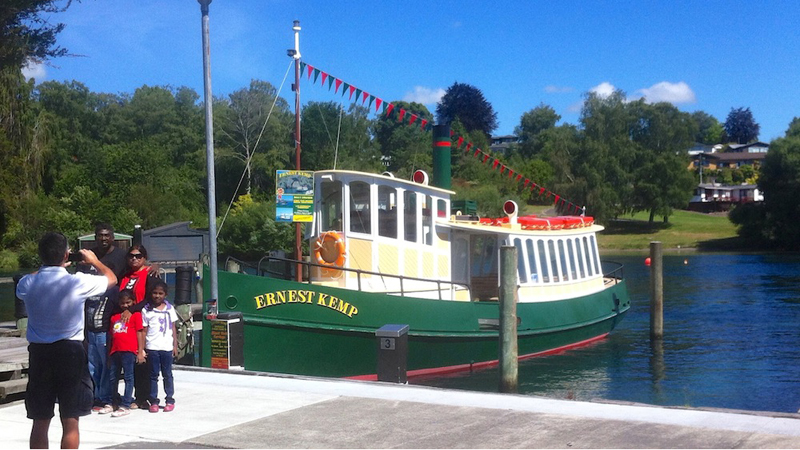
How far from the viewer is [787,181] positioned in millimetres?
66000

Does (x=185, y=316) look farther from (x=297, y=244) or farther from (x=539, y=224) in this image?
(x=539, y=224)

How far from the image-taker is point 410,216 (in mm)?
17469

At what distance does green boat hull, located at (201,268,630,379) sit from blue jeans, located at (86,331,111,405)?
428 centimetres

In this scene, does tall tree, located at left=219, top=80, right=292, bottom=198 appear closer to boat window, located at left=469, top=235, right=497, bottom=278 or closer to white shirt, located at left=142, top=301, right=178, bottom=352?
boat window, located at left=469, top=235, right=497, bottom=278

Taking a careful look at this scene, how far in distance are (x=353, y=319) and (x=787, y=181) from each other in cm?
5915

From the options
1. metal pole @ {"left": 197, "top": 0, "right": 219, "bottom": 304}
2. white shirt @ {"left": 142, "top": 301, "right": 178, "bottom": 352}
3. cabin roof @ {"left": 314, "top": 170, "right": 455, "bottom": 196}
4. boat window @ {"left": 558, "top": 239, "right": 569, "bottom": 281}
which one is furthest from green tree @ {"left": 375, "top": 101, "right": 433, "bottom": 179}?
white shirt @ {"left": 142, "top": 301, "right": 178, "bottom": 352}

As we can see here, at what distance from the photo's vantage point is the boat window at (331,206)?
16.8 metres

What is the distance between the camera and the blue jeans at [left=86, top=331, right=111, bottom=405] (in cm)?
914

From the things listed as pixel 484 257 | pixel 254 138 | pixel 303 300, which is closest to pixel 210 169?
pixel 303 300

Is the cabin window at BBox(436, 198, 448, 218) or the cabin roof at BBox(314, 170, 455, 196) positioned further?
the cabin window at BBox(436, 198, 448, 218)

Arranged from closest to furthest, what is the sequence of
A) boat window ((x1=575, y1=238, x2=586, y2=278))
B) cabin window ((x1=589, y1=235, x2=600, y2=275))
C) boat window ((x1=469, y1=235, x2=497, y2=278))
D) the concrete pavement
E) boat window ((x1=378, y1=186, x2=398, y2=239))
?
the concrete pavement
boat window ((x1=378, y1=186, x2=398, y2=239))
boat window ((x1=469, y1=235, x2=497, y2=278))
boat window ((x1=575, y1=238, x2=586, y2=278))
cabin window ((x1=589, y1=235, x2=600, y2=275))

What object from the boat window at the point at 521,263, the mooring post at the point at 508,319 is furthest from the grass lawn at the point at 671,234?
the mooring post at the point at 508,319

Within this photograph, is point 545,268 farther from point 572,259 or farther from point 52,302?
point 52,302

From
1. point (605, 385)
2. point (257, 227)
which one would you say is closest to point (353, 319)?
point (605, 385)
